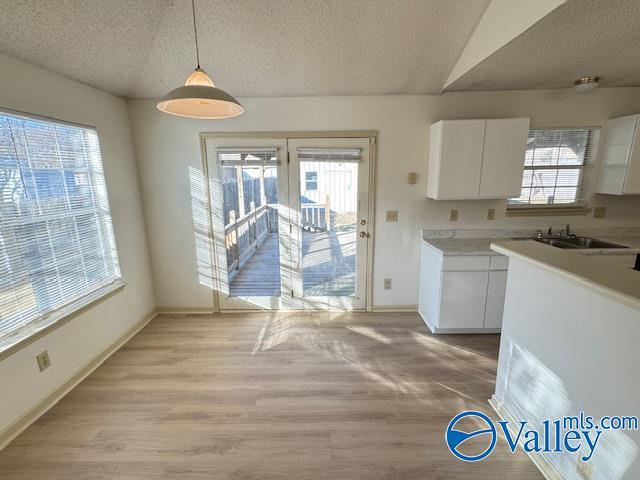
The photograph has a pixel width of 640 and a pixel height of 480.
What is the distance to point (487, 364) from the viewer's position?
241cm

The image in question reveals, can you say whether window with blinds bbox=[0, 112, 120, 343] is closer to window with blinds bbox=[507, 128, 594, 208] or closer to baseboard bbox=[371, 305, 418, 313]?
baseboard bbox=[371, 305, 418, 313]

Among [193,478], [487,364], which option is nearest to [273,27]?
[193,478]

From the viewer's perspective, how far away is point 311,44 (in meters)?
2.31

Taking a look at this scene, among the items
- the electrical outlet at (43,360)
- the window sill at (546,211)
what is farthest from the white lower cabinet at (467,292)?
the electrical outlet at (43,360)

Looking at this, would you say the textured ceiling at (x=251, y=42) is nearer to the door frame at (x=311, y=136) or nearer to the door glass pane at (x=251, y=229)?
the door frame at (x=311, y=136)

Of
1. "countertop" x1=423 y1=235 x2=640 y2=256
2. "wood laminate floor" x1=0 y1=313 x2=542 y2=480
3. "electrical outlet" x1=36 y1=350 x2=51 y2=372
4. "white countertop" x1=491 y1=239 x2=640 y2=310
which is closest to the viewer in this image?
"white countertop" x1=491 y1=239 x2=640 y2=310

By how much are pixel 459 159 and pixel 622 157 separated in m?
1.59

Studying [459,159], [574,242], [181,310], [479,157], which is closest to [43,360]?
[181,310]

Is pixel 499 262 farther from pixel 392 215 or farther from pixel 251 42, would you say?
pixel 251 42

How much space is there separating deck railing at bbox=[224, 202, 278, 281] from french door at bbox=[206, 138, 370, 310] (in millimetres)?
11

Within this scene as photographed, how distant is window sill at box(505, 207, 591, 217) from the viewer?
120 inches

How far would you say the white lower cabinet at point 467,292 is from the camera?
2.69 m
